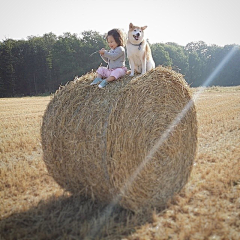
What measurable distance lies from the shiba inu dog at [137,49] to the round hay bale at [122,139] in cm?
40

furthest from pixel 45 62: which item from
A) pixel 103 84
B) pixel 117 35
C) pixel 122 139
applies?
pixel 122 139

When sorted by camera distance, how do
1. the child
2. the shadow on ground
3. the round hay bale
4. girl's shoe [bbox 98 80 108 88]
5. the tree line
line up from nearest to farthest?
the shadow on ground → the round hay bale → girl's shoe [bbox 98 80 108 88] → the child → the tree line

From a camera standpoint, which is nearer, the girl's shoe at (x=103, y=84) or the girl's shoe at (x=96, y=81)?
the girl's shoe at (x=103, y=84)

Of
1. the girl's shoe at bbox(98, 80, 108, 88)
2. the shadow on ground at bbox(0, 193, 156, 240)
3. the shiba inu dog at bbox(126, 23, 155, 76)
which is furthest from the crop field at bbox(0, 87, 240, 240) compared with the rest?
the shiba inu dog at bbox(126, 23, 155, 76)

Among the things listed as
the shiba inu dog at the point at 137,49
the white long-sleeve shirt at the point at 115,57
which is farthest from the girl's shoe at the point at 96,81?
the shiba inu dog at the point at 137,49

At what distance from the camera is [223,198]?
3941mm

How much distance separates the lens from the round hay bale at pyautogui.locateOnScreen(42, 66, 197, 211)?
3.55 meters

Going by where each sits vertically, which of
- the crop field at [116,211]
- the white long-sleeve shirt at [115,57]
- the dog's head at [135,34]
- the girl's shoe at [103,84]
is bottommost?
the crop field at [116,211]

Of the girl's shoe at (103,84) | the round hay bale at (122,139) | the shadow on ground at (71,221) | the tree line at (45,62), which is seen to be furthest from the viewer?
the tree line at (45,62)

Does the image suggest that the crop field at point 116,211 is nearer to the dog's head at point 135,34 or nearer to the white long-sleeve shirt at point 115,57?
the white long-sleeve shirt at point 115,57

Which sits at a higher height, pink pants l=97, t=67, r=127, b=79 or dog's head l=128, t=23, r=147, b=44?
dog's head l=128, t=23, r=147, b=44

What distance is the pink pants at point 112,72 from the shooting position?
422 centimetres

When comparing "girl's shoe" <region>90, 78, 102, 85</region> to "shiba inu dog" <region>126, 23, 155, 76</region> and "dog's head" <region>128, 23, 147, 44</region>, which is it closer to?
"shiba inu dog" <region>126, 23, 155, 76</region>

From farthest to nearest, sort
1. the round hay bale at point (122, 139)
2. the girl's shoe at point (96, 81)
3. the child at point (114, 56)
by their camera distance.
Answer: the child at point (114, 56) → the girl's shoe at point (96, 81) → the round hay bale at point (122, 139)
